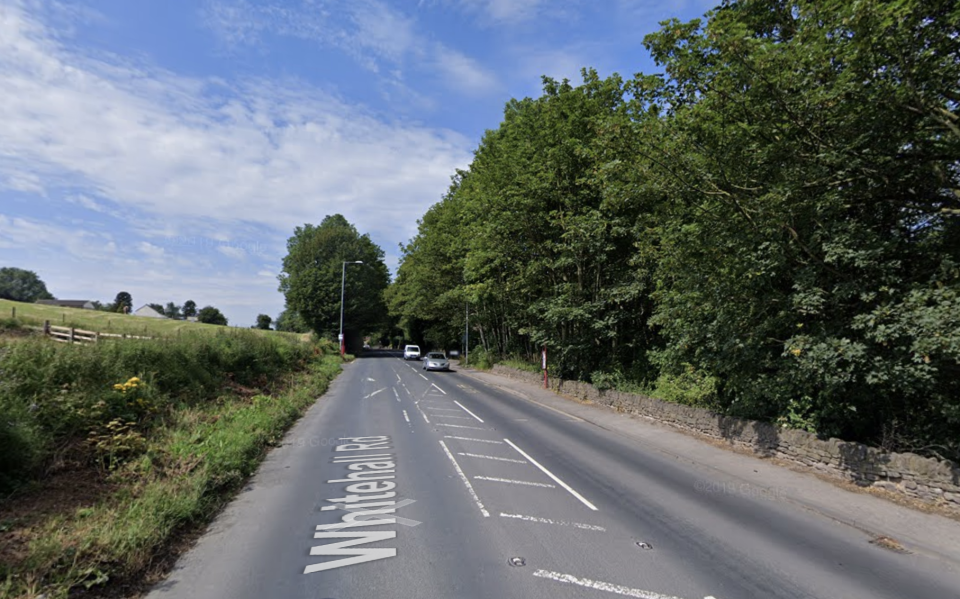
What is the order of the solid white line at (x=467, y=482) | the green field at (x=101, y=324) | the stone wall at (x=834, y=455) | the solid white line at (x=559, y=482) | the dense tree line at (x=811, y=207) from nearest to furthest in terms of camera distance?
the solid white line at (x=467, y=482) < the solid white line at (x=559, y=482) < the stone wall at (x=834, y=455) < the dense tree line at (x=811, y=207) < the green field at (x=101, y=324)

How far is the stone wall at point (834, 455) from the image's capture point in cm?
720

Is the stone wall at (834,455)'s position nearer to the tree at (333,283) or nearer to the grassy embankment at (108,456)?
the grassy embankment at (108,456)

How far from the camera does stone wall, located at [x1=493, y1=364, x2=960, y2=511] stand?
7.20 metres

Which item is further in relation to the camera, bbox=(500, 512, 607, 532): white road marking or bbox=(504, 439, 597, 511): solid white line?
bbox=(504, 439, 597, 511): solid white line

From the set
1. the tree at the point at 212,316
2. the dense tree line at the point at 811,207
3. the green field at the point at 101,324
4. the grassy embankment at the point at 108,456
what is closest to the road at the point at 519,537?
the grassy embankment at the point at 108,456

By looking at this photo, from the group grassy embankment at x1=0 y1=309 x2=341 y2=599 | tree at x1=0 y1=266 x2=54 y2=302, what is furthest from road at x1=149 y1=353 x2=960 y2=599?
tree at x1=0 y1=266 x2=54 y2=302

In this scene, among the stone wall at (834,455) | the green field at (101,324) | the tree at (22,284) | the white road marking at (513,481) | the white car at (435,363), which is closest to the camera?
the stone wall at (834,455)

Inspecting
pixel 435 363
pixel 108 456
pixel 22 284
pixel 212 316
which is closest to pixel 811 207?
pixel 108 456

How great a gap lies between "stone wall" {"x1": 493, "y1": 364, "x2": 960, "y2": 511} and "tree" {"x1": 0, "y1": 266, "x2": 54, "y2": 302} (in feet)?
511

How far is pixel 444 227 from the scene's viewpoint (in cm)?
3978

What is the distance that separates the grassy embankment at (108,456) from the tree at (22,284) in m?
148

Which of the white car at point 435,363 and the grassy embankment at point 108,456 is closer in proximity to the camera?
the grassy embankment at point 108,456

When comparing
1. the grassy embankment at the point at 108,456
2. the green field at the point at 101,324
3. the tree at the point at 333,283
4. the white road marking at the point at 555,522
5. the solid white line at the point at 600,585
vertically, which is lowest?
the white road marking at the point at 555,522

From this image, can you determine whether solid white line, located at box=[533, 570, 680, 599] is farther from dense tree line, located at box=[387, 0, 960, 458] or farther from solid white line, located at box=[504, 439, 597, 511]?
dense tree line, located at box=[387, 0, 960, 458]
